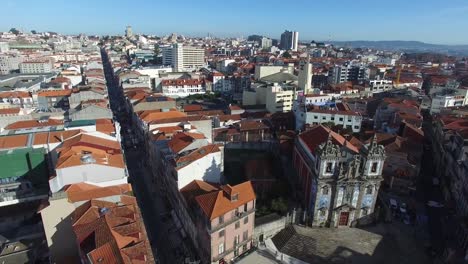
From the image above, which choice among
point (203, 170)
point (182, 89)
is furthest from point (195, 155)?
point (182, 89)

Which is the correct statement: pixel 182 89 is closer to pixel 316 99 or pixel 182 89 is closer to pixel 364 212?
pixel 316 99

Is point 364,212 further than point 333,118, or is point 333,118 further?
point 333,118

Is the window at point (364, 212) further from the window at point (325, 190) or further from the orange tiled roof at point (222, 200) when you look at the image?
the orange tiled roof at point (222, 200)

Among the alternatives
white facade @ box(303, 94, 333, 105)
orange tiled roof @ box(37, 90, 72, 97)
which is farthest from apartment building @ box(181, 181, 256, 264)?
orange tiled roof @ box(37, 90, 72, 97)

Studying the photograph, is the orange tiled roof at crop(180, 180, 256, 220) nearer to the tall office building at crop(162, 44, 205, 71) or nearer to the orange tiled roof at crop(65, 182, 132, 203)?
the orange tiled roof at crop(65, 182, 132, 203)

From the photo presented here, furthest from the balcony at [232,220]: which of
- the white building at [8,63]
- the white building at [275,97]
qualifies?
the white building at [8,63]
